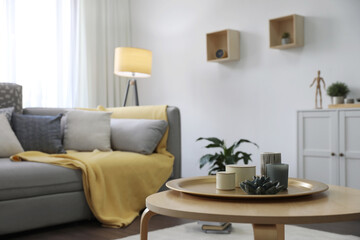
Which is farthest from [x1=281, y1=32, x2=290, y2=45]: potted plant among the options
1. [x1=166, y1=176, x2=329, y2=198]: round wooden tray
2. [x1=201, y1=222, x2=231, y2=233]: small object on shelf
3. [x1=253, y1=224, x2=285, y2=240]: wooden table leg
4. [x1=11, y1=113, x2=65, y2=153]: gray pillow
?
[x1=253, y1=224, x2=285, y2=240]: wooden table leg

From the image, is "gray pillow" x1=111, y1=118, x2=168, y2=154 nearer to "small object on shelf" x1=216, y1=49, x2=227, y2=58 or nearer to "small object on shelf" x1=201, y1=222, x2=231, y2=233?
"small object on shelf" x1=201, y1=222, x2=231, y2=233

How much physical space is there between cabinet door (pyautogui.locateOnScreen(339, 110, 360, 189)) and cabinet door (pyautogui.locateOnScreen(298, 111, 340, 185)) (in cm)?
4

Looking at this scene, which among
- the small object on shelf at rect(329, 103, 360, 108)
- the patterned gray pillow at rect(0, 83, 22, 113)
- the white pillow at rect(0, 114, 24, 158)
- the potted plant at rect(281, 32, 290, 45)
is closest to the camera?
the white pillow at rect(0, 114, 24, 158)

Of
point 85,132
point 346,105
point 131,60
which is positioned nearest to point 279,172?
point 346,105

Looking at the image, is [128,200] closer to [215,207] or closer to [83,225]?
[83,225]

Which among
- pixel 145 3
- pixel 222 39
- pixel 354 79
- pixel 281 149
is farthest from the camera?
pixel 145 3

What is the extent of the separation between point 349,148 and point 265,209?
1.88 m

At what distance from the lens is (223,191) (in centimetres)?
150

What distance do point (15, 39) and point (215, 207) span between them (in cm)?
357

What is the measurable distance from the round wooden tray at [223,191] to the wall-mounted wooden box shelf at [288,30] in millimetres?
1996

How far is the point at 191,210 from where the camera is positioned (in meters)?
1.23

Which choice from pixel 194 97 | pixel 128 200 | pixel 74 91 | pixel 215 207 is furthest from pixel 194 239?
pixel 74 91

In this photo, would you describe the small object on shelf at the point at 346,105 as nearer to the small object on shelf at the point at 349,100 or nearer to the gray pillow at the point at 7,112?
the small object on shelf at the point at 349,100

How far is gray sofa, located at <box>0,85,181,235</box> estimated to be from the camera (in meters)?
2.32
